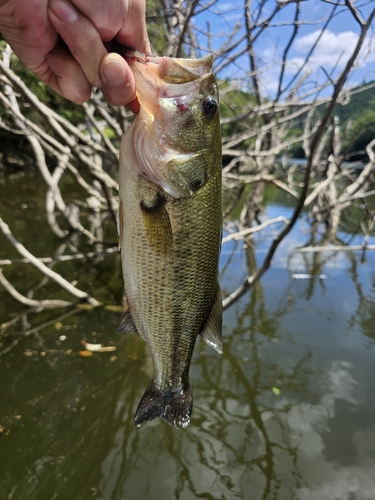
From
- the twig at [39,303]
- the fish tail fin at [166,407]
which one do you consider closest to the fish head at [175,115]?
the fish tail fin at [166,407]

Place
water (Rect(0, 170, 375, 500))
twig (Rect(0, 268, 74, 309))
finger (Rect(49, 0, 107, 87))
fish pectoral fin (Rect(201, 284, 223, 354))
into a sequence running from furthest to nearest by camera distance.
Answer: twig (Rect(0, 268, 74, 309)), water (Rect(0, 170, 375, 500)), fish pectoral fin (Rect(201, 284, 223, 354)), finger (Rect(49, 0, 107, 87))

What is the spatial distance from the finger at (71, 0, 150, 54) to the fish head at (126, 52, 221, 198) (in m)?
0.09

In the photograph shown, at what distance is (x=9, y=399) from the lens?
13.0 ft

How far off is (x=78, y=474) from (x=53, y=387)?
1.20 metres

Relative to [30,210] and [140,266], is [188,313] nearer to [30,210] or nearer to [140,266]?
[140,266]

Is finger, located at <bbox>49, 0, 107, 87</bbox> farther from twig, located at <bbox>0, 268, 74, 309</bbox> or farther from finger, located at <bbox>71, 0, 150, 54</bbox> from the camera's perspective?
twig, located at <bbox>0, 268, 74, 309</bbox>

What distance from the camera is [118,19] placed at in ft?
5.09

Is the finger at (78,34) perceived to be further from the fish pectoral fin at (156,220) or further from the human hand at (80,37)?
the fish pectoral fin at (156,220)

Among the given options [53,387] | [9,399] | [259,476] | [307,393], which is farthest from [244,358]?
[9,399]

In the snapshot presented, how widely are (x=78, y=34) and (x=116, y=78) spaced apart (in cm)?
21

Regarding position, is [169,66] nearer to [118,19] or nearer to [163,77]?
[163,77]

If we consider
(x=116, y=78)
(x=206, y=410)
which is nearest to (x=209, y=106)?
(x=116, y=78)

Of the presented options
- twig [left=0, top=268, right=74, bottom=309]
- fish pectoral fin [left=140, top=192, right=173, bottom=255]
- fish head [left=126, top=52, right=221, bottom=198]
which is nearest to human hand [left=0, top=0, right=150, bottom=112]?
fish head [left=126, top=52, right=221, bottom=198]

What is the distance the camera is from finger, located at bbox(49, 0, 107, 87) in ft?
4.80
